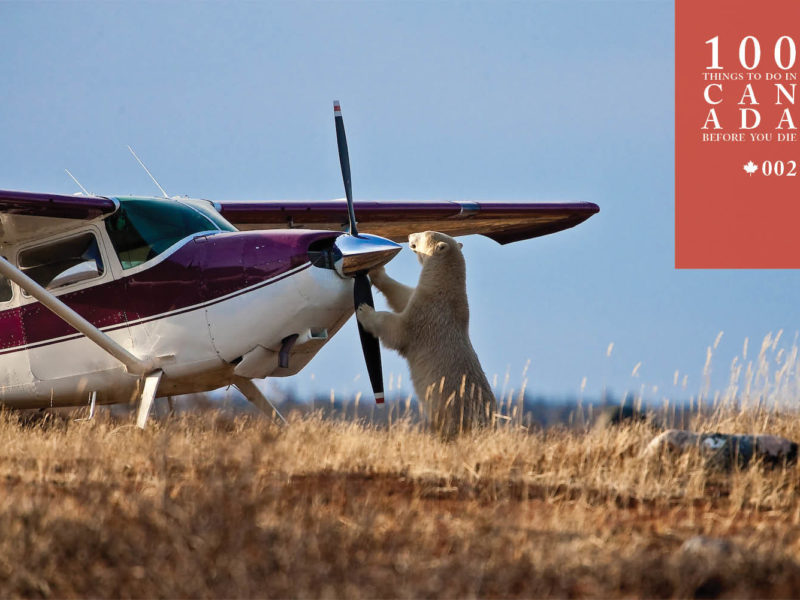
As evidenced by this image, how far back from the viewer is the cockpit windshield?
32.8ft

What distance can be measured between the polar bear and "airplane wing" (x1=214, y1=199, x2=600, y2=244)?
4953mm

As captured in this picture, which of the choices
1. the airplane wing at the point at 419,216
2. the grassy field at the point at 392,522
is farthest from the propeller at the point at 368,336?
the airplane wing at the point at 419,216

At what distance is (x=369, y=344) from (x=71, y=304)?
332cm

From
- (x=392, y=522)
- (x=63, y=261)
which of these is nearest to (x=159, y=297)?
(x=63, y=261)

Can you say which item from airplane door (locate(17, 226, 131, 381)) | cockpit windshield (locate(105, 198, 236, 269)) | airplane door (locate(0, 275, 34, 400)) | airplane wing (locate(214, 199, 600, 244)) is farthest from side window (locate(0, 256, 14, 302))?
airplane wing (locate(214, 199, 600, 244))

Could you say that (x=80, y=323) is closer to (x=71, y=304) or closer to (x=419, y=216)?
(x=71, y=304)

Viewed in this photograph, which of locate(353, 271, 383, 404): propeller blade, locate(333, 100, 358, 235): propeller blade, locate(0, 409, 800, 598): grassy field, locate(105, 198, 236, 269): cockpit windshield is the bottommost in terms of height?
locate(0, 409, 800, 598): grassy field

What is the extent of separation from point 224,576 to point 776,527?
298 centimetres

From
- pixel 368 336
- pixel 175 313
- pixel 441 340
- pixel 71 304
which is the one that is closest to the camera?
pixel 441 340

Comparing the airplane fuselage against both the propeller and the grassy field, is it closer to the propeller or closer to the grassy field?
the propeller

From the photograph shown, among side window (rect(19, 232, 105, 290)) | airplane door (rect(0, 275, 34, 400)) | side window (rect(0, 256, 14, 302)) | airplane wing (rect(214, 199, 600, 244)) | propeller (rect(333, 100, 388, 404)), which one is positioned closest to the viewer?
propeller (rect(333, 100, 388, 404))

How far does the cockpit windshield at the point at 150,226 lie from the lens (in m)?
9.99

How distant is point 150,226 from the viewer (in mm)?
10094

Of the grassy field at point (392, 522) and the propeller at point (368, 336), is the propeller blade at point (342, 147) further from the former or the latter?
the grassy field at point (392, 522)
